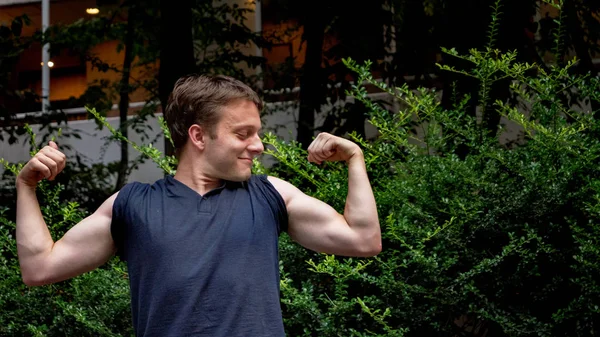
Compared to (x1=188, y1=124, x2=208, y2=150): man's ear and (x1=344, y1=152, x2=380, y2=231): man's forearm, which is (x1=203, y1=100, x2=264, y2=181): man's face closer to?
(x1=188, y1=124, x2=208, y2=150): man's ear

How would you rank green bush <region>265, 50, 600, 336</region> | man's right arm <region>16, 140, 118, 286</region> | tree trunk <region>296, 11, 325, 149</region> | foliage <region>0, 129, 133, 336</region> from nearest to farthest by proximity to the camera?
man's right arm <region>16, 140, 118, 286</region>, green bush <region>265, 50, 600, 336</region>, foliage <region>0, 129, 133, 336</region>, tree trunk <region>296, 11, 325, 149</region>

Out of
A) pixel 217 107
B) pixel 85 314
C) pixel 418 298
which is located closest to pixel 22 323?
pixel 85 314

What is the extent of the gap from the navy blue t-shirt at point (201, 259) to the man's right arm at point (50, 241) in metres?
0.05

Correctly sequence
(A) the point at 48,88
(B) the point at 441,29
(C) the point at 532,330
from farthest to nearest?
1. (A) the point at 48,88
2. (B) the point at 441,29
3. (C) the point at 532,330

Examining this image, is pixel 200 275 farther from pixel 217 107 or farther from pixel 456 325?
pixel 456 325

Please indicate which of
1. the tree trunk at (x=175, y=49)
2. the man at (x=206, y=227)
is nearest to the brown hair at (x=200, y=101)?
the man at (x=206, y=227)

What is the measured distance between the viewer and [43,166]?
2299 mm

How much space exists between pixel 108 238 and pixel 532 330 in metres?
2.02

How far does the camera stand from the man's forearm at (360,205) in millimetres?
2357

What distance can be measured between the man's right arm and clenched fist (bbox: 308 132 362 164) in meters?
0.58

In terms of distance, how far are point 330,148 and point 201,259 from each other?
1.56 ft

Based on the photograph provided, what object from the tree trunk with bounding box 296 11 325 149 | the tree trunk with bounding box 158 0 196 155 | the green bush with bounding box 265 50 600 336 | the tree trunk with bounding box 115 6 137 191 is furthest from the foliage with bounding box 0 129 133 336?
the tree trunk with bounding box 115 6 137 191

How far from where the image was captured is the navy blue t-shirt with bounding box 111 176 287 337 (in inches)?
86.7

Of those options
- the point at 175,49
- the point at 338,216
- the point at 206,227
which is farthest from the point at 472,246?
the point at 175,49
